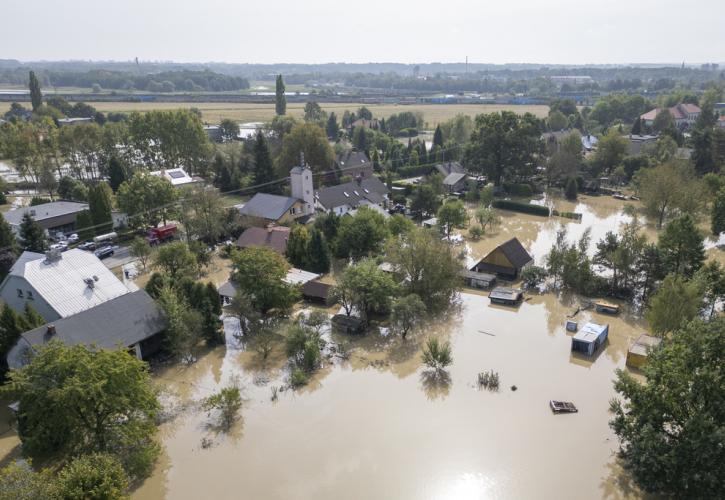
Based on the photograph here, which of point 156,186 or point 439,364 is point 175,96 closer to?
point 156,186

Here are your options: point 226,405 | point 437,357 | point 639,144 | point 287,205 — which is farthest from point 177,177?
point 639,144

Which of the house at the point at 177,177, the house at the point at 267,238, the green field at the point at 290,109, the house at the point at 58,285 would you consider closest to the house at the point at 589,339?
the house at the point at 267,238

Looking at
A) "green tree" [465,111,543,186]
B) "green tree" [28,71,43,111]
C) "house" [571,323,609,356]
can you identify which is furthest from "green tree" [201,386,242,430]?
"green tree" [28,71,43,111]

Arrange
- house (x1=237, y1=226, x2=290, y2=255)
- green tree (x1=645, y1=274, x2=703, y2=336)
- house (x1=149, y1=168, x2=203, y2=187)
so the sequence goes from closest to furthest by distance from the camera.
Result: green tree (x1=645, y1=274, x2=703, y2=336), house (x1=237, y1=226, x2=290, y2=255), house (x1=149, y1=168, x2=203, y2=187)

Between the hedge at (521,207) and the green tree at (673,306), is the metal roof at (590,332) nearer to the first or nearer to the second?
the green tree at (673,306)

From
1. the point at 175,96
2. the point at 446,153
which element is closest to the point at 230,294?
the point at 446,153

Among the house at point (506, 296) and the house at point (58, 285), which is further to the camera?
the house at point (506, 296)

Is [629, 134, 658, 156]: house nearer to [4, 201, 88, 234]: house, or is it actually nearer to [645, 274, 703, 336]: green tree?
[645, 274, 703, 336]: green tree

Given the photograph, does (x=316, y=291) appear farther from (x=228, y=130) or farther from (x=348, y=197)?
(x=228, y=130)
